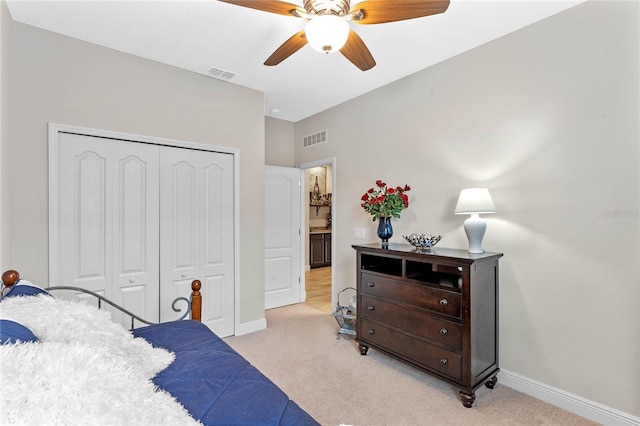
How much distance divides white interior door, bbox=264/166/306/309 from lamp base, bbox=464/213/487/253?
2.68 m

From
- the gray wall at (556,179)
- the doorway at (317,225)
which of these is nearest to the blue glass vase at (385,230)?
the gray wall at (556,179)

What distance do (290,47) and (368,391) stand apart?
2.55m

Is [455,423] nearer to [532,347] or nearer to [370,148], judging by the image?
[532,347]

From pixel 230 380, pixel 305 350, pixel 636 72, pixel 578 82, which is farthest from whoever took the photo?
pixel 305 350

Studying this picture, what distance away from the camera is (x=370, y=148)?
3.72 metres

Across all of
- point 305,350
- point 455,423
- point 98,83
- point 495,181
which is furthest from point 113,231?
point 495,181

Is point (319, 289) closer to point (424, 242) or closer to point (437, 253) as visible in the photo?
point (424, 242)

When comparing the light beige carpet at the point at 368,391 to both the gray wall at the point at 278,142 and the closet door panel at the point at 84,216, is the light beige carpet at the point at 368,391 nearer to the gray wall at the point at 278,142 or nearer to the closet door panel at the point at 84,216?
the closet door panel at the point at 84,216

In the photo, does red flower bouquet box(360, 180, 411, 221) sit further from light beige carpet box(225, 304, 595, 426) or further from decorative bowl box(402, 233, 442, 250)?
light beige carpet box(225, 304, 595, 426)

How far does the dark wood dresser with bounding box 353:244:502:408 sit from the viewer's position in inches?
88.0

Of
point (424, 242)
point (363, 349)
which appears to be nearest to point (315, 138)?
point (424, 242)

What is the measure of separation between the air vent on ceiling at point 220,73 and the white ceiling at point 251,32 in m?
0.05

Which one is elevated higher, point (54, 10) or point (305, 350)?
point (54, 10)

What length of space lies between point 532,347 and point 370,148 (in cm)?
246
